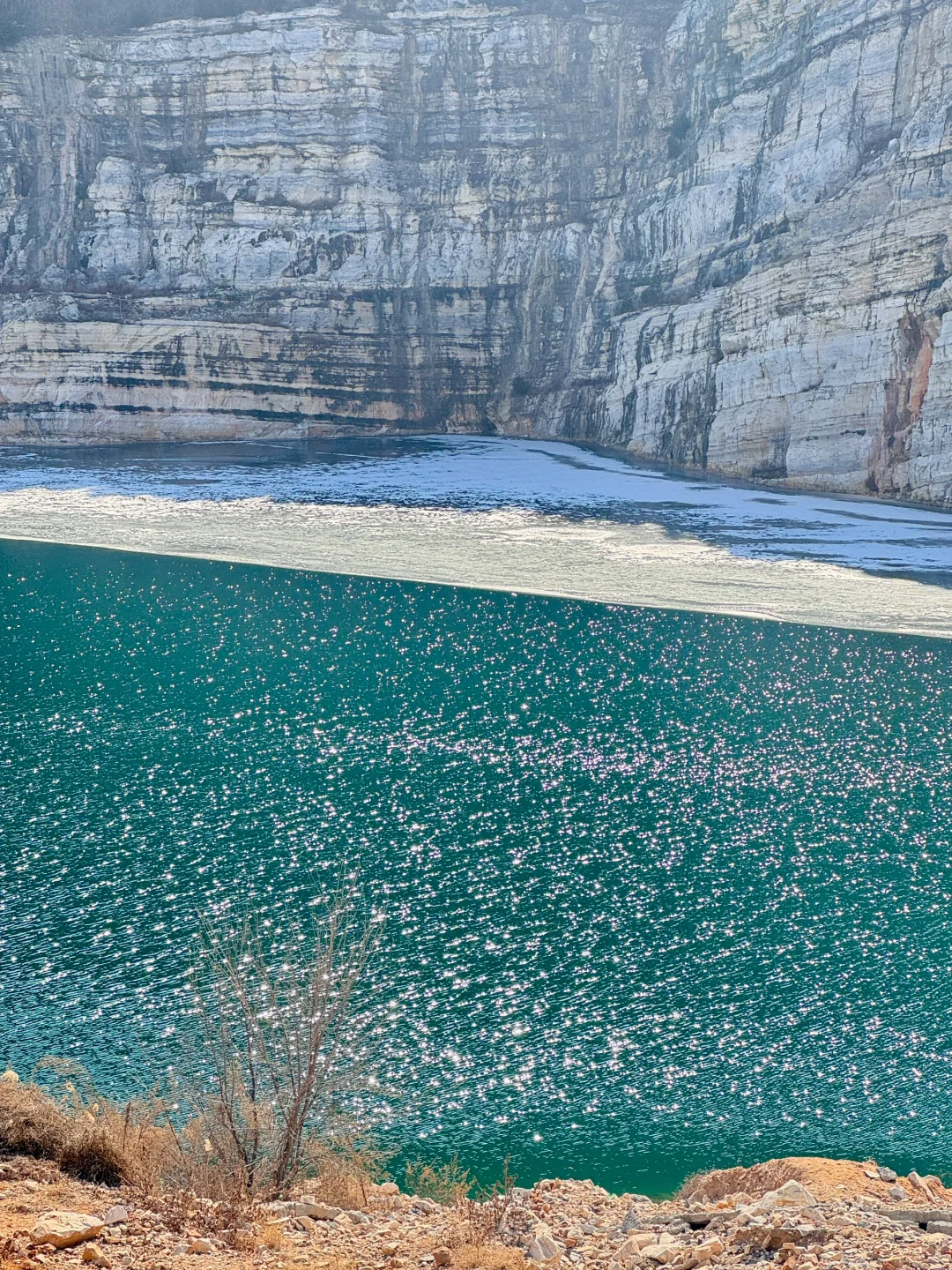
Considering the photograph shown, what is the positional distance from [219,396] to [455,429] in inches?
618

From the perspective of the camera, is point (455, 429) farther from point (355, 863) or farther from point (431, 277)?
point (355, 863)

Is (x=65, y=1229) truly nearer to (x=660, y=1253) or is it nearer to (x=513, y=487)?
(x=660, y=1253)

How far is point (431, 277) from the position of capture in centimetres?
8356

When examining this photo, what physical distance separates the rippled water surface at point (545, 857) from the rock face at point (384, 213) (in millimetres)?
37049

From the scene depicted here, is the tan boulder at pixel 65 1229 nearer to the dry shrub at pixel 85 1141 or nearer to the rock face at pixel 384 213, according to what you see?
the dry shrub at pixel 85 1141

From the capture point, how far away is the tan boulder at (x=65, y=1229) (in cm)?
882

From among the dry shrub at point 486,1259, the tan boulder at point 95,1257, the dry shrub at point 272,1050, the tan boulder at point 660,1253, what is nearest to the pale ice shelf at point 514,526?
the dry shrub at point 272,1050

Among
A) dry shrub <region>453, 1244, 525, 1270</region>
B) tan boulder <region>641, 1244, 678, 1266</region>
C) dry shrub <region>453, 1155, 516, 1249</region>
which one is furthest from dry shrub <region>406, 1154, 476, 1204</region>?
tan boulder <region>641, 1244, 678, 1266</region>

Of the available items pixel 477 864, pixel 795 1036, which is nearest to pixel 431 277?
pixel 477 864

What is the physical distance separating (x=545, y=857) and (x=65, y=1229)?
13.0 m

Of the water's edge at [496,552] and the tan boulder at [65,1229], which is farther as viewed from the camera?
the water's edge at [496,552]

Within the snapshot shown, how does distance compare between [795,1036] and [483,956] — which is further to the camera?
[483,956]

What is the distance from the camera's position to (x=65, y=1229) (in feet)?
29.4

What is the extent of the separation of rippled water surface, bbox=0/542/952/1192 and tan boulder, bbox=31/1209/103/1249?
16.1 feet
